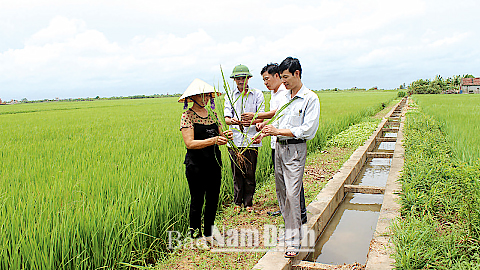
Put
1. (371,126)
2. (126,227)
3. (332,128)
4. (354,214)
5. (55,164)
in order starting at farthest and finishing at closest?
(371,126)
(332,128)
(55,164)
(354,214)
(126,227)

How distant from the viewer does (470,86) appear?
5950 centimetres

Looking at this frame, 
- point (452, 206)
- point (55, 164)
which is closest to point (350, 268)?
point (452, 206)

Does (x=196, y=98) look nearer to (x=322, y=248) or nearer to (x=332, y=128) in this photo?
(x=322, y=248)

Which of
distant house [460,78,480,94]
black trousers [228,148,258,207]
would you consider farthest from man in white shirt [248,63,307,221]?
distant house [460,78,480,94]

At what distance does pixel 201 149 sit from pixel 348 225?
2.09m

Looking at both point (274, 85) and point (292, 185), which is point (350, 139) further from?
point (292, 185)

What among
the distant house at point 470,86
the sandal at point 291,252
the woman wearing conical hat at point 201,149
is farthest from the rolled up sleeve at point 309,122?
the distant house at point 470,86

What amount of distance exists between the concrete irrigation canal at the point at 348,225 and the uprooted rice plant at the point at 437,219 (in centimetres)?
15

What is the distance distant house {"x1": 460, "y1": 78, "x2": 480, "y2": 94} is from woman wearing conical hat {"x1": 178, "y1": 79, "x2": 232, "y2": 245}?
6868 cm

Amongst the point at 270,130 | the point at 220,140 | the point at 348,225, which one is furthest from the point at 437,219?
the point at 220,140

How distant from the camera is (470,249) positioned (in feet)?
7.57

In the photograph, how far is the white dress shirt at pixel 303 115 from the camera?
255cm

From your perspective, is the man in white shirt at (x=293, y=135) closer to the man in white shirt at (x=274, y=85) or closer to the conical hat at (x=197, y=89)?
the man in white shirt at (x=274, y=85)

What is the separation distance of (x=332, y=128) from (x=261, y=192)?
16.4ft
